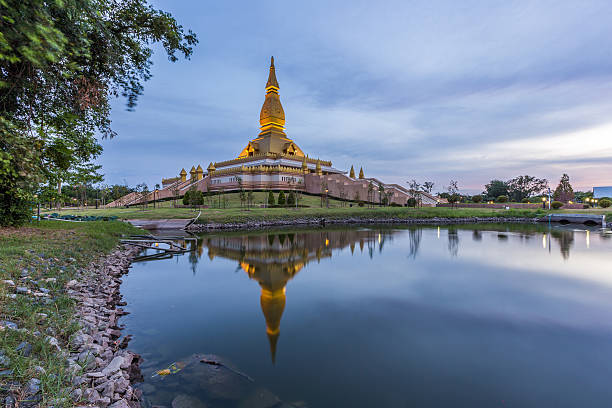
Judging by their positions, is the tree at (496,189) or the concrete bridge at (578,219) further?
the tree at (496,189)

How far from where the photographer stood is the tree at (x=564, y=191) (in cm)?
5294

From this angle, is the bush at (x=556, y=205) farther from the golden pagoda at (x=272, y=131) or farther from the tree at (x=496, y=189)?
the golden pagoda at (x=272, y=131)

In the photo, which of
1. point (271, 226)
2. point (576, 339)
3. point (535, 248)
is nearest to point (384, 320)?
point (576, 339)

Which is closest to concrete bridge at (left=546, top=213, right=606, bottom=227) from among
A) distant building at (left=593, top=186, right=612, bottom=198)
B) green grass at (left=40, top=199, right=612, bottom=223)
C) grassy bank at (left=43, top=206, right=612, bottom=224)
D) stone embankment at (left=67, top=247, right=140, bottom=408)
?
grassy bank at (left=43, top=206, right=612, bottom=224)

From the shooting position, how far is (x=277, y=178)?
46.8m

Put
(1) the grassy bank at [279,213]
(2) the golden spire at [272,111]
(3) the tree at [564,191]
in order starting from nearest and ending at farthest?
(1) the grassy bank at [279,213] → (3) the tree at [564,191] → (2) the golden spire at [272,111]

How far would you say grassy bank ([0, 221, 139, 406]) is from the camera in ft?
10.3

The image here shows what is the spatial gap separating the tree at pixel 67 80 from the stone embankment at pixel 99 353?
299 centimetres

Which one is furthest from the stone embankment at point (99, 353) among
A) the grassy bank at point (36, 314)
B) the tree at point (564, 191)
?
the tree at point (564, 191)

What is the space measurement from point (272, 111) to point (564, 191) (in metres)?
54.4

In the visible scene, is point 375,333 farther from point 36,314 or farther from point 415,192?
point 415,192

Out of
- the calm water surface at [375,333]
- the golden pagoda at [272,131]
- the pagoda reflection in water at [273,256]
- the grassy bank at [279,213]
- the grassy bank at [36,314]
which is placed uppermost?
the golden pagoda at [272,131]

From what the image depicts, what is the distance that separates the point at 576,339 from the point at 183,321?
803 cm

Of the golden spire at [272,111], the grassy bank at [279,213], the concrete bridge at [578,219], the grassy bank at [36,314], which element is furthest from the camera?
the golden spire at [272,111]
